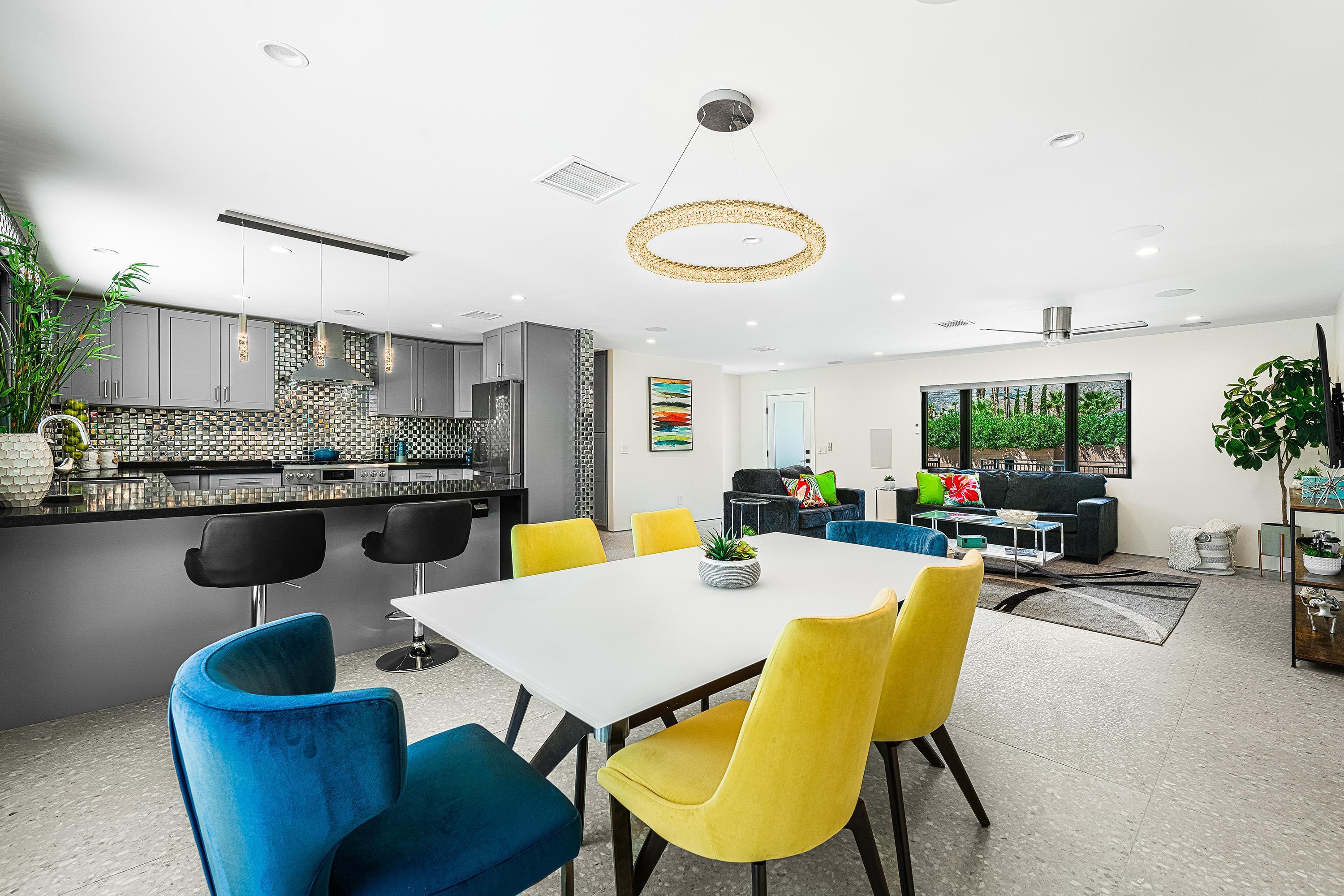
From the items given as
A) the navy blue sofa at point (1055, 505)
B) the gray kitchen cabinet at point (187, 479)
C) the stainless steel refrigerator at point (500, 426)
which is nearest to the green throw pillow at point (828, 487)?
the navy blue sofa at point (1055, 505)

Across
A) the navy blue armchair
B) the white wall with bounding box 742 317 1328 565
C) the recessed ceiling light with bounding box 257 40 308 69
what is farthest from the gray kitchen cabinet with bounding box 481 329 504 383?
the white wall with bounding box 742 317 1328 565

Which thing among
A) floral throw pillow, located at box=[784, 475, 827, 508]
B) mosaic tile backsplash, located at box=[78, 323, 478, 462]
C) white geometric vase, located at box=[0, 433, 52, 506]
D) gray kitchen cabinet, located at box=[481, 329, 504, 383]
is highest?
gray kitchen cabinet, located at box=[481, 329, 504, 383]

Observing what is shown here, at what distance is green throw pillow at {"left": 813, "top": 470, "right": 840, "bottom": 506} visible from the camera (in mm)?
7441

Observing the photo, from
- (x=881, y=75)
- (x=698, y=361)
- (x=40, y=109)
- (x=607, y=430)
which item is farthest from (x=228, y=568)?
(x=698, y=361)

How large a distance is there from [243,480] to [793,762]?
621 cm

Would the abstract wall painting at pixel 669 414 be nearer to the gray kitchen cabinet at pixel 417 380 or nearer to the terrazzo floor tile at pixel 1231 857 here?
the gray kitchen cabinet at pixel 417 380

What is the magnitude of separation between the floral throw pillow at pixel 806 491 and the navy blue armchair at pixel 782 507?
6 cm

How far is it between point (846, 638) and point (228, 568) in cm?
264

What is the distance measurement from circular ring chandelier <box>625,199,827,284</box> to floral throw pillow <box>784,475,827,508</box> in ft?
15.5

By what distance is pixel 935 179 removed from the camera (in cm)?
271

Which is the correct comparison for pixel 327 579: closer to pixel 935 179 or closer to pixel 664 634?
→ pixel 664 634

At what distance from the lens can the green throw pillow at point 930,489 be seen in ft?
23.3

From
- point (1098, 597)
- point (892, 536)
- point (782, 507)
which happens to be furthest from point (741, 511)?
point (892, 536)

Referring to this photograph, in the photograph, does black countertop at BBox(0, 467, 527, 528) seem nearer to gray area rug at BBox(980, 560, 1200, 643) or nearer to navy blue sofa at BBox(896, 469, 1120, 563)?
gray area rug at BBox(980, 560, 1200, 643)
